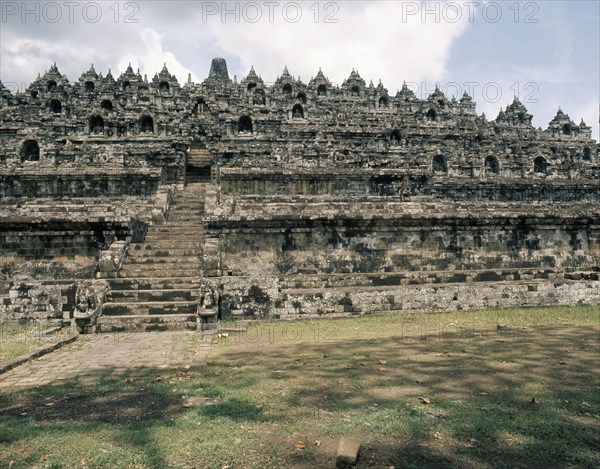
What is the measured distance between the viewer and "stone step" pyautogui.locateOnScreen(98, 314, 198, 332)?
1179 centimetres

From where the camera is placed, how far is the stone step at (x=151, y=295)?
12.9 meters

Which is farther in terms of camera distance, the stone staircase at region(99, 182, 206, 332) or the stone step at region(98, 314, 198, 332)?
the stone staircase at region(99, 182, 206, 332)

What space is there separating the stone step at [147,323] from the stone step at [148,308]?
1.43 ft

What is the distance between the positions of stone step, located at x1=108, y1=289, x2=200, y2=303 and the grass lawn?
16.1 feet

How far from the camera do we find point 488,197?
26.7 meters

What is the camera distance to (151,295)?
13.0 metres

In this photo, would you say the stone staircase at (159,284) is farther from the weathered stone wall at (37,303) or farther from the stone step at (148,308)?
the weathered stone wall at (37,303)

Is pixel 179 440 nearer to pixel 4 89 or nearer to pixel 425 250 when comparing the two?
pixel 425 250

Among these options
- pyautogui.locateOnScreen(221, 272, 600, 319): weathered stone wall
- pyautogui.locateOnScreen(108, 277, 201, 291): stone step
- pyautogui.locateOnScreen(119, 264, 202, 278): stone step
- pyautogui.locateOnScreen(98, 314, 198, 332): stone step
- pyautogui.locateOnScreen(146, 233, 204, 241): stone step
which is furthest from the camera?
pyautogui.locateOnScreen(146, 233, 204, 241): stone step

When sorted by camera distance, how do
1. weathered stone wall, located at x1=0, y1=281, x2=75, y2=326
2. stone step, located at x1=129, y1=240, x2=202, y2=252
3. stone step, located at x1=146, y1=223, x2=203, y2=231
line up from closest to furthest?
weathered stone wall, located at x1=0, y1=281, x2=75, y2=326, stone step, located at x1=129, y1=240, x2=202, y2=252, stone step, located at x1=146, y1=223, x2=203, y2=231

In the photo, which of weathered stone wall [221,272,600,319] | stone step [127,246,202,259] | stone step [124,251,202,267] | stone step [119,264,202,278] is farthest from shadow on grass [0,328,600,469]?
stone step [127,246,202,259]

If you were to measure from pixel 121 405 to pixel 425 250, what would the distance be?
1259 centimetres

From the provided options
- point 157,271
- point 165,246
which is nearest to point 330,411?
point 157,271

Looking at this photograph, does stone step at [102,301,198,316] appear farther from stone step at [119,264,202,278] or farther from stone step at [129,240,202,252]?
stone step at [129,240,202,252]
